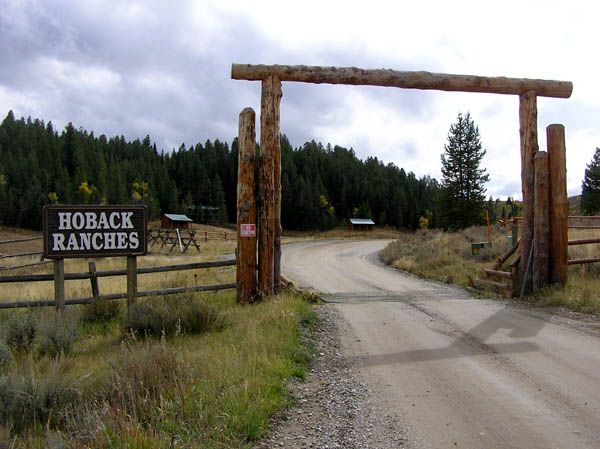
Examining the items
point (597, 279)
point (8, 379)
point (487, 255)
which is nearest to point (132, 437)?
point (8, 379)

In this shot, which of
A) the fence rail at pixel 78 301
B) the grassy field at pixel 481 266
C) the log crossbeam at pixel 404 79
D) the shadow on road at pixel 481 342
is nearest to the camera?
the shadow on road at pixel 481 342

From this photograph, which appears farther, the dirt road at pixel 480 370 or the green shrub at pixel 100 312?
the green shrub at pixel 100 312

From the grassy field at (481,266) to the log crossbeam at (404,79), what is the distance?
13.8 ft

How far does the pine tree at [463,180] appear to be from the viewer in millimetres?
51500

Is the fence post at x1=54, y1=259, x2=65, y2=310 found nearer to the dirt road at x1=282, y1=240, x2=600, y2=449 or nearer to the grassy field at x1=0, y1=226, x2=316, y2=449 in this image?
the grassy field at x1=0, y1=226, x2=316, y2=449

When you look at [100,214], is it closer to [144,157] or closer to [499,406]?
[499,406]

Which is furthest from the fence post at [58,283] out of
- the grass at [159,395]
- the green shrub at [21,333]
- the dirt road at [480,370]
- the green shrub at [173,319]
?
the dirt road at [480,370]

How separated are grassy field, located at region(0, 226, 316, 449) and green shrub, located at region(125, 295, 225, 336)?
0.02m

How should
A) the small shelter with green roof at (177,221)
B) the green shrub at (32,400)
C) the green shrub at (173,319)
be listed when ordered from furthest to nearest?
the small shelter with green roof at (177,221) < the green shrub at (173,319) < the green shrub at (32,400)

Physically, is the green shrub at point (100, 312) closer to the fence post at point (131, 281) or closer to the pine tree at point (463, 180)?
the fence post at point (131, 281)

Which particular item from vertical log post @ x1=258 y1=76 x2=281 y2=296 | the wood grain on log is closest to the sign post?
vertical log post @ x1=258 y1=76 x2=281 y2=296

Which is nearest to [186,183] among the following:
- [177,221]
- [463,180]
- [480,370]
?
[177,221]

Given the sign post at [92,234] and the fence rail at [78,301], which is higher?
the sign post at [92,234]

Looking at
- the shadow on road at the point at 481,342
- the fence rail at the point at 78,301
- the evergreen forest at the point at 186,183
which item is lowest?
the shadow on road at the point at 481,342
